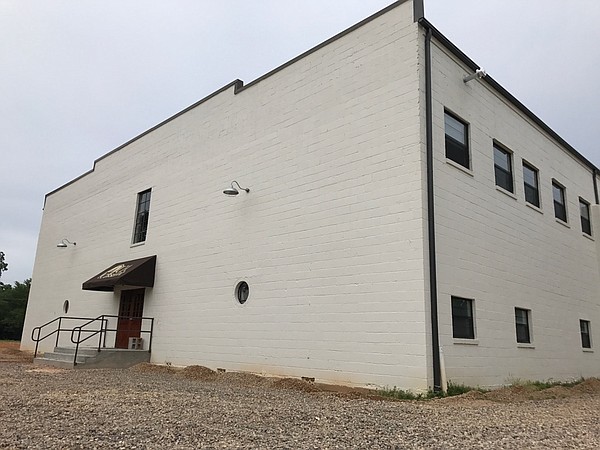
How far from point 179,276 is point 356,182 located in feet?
21.0

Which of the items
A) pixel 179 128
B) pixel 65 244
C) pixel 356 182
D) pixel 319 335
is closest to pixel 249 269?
pixel 319 335

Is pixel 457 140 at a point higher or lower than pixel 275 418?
higher

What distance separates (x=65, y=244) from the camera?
796 inches

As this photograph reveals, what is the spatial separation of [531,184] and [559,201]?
2157 mm

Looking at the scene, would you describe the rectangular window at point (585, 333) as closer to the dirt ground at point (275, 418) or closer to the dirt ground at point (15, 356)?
the dirt ground at point (275, 418)

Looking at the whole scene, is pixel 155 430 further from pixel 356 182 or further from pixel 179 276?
pixel 179 276

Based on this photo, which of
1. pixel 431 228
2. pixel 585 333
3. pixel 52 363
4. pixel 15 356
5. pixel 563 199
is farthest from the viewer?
pixel 15 356

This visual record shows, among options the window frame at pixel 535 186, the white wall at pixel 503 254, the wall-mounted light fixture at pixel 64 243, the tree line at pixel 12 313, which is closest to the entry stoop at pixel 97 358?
the wall-mounted light fixture at pixel 64 243

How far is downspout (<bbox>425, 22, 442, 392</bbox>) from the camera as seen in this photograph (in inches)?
343

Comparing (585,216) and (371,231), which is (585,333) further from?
(371,231)

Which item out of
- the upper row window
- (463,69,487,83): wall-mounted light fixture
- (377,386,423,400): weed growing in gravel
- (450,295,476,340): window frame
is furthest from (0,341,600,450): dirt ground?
(463,69,487,83): wall-mounted light fixture

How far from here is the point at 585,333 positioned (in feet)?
47.5

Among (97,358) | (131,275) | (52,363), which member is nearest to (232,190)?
(131,275)

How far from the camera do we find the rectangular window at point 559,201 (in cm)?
1487
